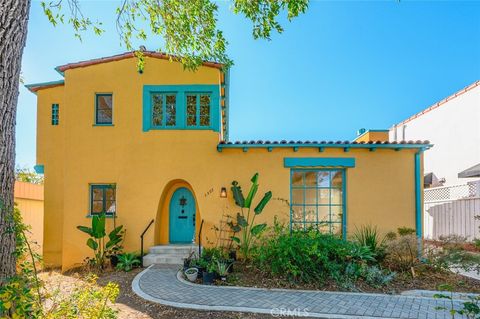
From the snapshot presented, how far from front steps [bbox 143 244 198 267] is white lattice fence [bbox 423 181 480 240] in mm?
10119

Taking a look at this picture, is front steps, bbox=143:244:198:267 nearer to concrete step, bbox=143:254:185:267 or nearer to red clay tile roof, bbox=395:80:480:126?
concrete step, bbox=143:254:185:267

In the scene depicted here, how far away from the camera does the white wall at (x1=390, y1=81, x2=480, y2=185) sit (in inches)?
530

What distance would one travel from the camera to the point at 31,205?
460 inches

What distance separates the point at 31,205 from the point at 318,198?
38.8 feet

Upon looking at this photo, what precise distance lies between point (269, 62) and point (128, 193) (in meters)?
8.21

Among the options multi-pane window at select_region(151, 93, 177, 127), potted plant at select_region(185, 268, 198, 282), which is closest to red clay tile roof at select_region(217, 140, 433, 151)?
multi-pane window at select_region(151, 93, 177, 127)

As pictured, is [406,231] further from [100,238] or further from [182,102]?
[100,238]

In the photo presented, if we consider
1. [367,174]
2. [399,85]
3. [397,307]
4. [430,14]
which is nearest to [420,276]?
[397,307]

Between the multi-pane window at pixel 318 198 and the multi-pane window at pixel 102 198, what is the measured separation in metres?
6.40

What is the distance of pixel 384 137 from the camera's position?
10.6 meters

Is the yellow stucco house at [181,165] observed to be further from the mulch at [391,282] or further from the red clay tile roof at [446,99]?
the red clay tile roof at [446,99]

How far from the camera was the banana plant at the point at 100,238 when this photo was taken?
8.69 metres

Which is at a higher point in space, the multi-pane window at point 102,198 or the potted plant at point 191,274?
the multi-pane window at point 102,198

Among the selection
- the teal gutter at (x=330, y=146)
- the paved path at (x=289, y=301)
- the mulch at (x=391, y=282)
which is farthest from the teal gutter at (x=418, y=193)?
the paved path at (x=289, y=301)
